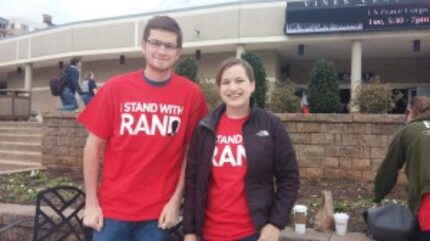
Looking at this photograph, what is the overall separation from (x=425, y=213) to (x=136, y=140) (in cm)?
186

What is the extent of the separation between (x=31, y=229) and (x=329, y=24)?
16801 millimetres

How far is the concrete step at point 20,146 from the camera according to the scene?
11837mm

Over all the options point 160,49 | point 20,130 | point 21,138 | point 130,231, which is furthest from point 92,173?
point 20,130

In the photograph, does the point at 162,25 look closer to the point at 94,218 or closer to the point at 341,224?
the point at 94,218

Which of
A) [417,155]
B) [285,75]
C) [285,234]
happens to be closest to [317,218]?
[285,234]

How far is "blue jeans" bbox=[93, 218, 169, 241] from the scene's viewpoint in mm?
2775

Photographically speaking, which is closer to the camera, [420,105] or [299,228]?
[420,105]

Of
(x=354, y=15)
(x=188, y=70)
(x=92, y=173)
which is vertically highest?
(x=354, y=15)

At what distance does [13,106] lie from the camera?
1875cm

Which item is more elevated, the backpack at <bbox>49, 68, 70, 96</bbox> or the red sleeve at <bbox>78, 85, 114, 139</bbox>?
the backpack at <bbox>49, 68, 70, 96</bbox>

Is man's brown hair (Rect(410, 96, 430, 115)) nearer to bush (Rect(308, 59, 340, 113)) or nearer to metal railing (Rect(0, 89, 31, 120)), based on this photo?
bush (Rect(308, 59, 340, 113))

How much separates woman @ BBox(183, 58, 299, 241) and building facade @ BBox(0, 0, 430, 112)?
17.9 metres

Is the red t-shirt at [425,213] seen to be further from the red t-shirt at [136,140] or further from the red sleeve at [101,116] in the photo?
the red sleeve at [101,116]

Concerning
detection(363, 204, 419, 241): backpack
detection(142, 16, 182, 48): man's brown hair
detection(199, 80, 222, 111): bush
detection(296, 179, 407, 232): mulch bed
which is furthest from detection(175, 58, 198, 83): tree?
detection(142, 16, 182, 48): man's brown hair
